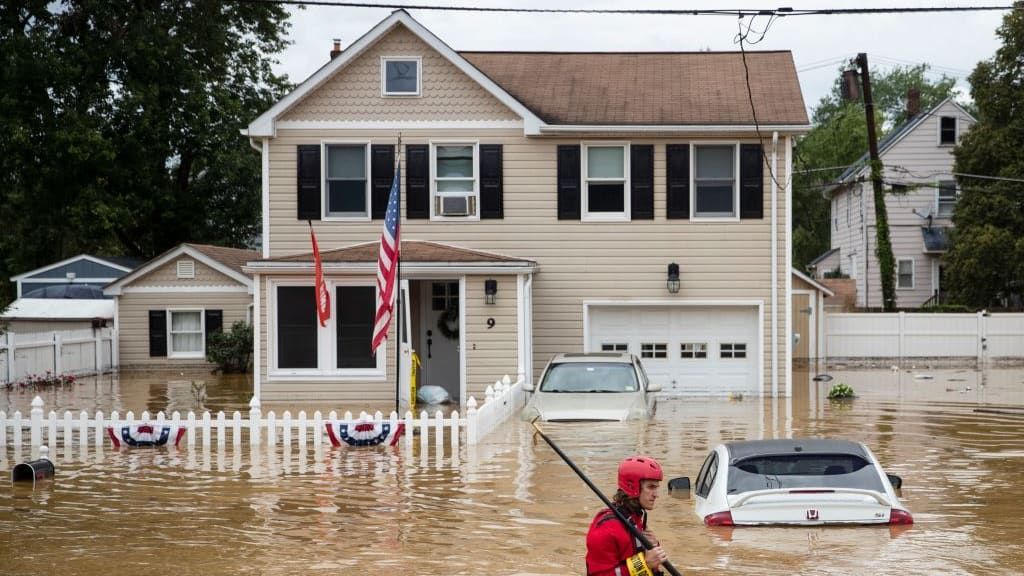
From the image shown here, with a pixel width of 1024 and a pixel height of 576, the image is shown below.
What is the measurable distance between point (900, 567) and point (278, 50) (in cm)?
4226

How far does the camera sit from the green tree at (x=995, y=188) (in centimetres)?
4338

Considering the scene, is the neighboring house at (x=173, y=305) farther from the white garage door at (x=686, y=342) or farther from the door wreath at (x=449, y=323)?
the white garage door at (x=686, y=342)

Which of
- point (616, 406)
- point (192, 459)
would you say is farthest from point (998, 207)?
point (192, 459)

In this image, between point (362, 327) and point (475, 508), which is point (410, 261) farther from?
point (475, 508)

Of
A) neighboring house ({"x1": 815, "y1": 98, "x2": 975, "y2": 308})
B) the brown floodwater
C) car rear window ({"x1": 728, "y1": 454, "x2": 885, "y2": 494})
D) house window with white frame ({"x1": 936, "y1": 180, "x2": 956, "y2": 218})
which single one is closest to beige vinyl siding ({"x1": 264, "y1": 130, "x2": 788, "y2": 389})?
the brown floodwater

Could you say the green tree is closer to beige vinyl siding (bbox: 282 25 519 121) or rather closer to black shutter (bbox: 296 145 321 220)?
beige vinyl siding (bbox: 282 25 519 121)

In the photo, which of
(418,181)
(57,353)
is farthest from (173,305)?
(418,181)

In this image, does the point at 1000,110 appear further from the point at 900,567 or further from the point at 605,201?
the point at 900,567

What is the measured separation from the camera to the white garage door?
27.5 meters

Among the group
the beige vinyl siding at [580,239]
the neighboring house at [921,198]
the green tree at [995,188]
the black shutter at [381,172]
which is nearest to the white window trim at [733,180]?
the beige vinyl siding at [580,239]

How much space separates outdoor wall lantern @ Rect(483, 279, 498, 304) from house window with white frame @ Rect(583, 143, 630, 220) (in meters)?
3.05

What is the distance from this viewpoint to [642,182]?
88.6ft

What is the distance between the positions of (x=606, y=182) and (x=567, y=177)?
0.85 metres

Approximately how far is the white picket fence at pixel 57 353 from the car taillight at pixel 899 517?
1027 inches
